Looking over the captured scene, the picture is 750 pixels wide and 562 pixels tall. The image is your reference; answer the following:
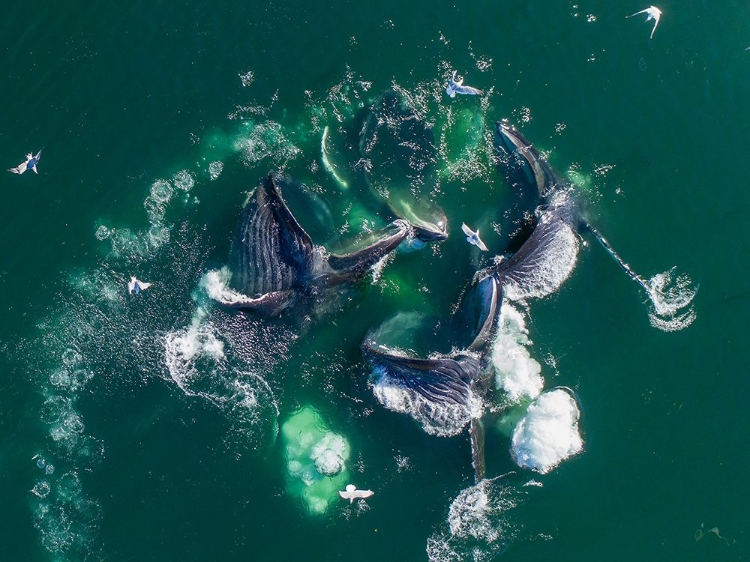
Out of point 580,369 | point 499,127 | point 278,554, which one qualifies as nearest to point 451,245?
point 499,127

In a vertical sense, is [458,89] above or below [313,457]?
above

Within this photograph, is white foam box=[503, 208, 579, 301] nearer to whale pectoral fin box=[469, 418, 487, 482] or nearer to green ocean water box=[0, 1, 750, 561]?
green ocean water box=[0, 1, 750, 561]

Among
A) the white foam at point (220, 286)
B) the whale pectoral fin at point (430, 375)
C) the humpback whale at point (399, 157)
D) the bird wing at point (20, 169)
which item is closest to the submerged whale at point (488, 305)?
the whale pectoral fin at point (430, 375)

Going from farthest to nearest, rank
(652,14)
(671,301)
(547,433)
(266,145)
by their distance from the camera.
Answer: (266,145)
(671,301)
(652,14)
(547,433)

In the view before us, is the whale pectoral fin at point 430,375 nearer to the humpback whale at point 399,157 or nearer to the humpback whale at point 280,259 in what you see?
the humpback whale at point 280,259

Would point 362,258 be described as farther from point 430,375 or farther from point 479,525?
point 479,525

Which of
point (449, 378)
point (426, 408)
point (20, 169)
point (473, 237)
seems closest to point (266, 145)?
point (473, 237)
